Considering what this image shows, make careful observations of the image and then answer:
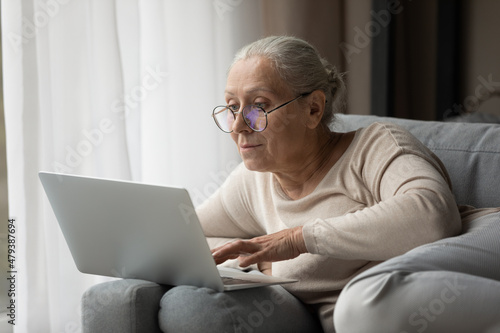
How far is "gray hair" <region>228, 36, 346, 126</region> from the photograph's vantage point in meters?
1.71

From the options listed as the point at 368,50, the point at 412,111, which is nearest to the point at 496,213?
the point at 368,50

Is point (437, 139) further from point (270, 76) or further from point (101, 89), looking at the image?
point (101, 89)

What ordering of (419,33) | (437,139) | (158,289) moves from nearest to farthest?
1. (158,289)
2. (437,139)
3. (419,33)

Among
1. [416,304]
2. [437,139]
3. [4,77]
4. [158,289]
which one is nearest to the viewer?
[416,304]

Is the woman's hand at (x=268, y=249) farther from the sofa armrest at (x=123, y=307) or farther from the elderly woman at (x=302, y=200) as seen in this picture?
the sofa armrest at (x=123, y=307)

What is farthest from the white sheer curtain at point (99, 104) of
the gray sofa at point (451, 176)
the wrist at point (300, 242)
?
the wrist at point (300, 242)

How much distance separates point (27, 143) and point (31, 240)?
0.95 ft

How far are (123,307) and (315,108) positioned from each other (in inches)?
25.3

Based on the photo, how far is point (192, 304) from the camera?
4.68 ft

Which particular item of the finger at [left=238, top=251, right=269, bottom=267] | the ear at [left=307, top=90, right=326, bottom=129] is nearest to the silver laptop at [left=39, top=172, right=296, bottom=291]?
the finger at [left=238, top=251, right=269, bottom=267]

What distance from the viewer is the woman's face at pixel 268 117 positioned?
66.9 inches

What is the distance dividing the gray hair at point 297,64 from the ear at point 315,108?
0.6 inches

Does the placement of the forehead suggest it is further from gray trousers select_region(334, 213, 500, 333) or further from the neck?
gray trousers select_region(334, 213, 500, 333)

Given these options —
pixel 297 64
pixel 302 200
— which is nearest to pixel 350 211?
pixel 302 200
